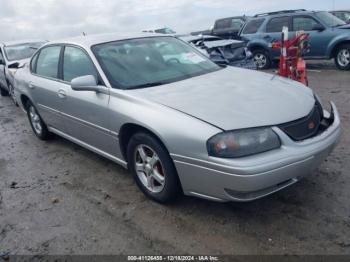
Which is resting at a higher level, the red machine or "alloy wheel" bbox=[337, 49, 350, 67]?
the red machine

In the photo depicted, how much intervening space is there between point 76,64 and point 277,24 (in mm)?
8805

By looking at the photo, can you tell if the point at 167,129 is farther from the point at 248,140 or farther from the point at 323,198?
the point at 323,198

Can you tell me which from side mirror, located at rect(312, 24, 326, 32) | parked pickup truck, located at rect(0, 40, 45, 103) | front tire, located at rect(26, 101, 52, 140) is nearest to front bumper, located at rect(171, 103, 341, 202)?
front tire, located at rect(26, 101, 52, 140)

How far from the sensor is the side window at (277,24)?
36.7 ft

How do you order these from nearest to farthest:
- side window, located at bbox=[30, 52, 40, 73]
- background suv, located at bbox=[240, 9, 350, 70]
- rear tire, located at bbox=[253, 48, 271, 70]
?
side window, located at bbox=[30, 52, 40, 73] < background suv, located at bbox=[240, 9, 350, 70] < rear tire, located at bbox=[253, 48, 271, 70]

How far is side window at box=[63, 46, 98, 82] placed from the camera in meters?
3.98

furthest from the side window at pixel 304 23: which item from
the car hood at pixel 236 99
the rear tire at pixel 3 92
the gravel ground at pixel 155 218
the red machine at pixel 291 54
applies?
the rear tire at pixel 3 92

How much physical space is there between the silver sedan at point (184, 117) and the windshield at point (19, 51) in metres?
5.45

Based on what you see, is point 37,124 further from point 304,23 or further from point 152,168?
point 304,23

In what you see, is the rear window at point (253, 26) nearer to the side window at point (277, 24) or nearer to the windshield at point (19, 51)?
the side window at point (277, 24)

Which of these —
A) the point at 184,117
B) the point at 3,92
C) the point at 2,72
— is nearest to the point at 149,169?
the point at 184,117

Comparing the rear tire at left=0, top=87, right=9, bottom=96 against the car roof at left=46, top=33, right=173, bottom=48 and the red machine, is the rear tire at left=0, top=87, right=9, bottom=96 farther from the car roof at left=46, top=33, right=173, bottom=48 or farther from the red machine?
the red machine

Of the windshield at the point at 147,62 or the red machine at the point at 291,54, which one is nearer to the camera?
the windshield at the point at 147,62

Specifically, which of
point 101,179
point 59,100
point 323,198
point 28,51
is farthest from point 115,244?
point 28,51
